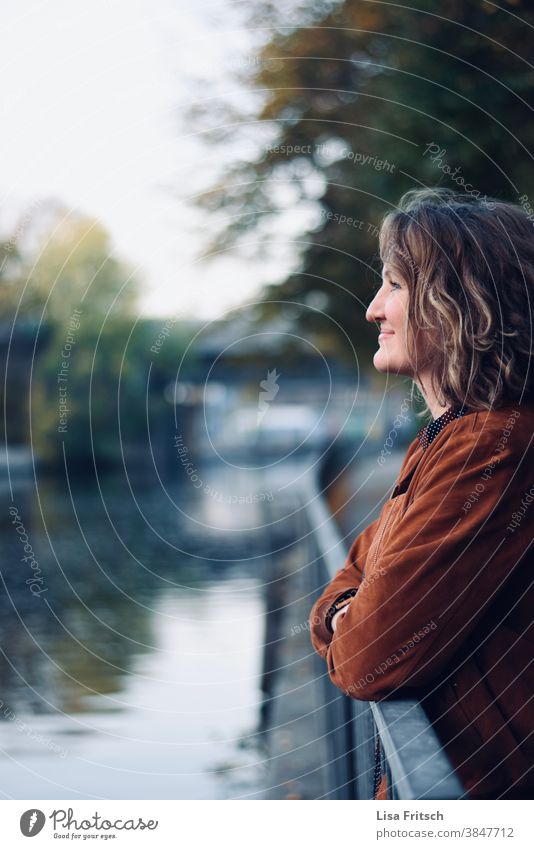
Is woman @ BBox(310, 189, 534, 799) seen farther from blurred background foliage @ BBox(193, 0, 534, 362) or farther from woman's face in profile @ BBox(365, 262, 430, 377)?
blurred background foliage @ BBox(193, 0, 534, 362)

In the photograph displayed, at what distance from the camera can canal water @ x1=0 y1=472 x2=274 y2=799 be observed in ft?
19.1

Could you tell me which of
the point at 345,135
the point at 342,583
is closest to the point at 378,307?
the point at 342,583

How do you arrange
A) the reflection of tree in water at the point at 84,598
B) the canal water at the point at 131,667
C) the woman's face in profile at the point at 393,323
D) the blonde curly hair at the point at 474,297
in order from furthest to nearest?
the reflection of tree in water at the point at 84,598 → the canal water at the point at 131,667 → the woman's face in profile at the point at 393,323 → the blonde curly hair at the point at 474,297

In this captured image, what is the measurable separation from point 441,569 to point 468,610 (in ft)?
0.24

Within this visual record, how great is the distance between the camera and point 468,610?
5.18 ft

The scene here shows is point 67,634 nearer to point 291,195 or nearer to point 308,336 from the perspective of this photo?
point 291,195

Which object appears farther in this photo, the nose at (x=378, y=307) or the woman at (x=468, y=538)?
the nose at (x=378, y=307)

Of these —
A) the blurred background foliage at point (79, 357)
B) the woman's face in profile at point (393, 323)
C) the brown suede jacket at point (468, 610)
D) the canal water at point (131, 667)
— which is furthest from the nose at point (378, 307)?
the blurred background foliage at point (79, 357)

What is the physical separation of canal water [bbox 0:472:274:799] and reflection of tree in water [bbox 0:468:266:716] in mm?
27

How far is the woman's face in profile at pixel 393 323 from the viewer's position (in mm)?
1906

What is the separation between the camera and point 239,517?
22656 millimetres

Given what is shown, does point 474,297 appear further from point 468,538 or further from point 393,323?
point 468,538

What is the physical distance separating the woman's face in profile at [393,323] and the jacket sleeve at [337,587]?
30 cm

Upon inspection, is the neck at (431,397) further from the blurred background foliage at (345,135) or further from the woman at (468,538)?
the blurred background foliage at (345,135)
